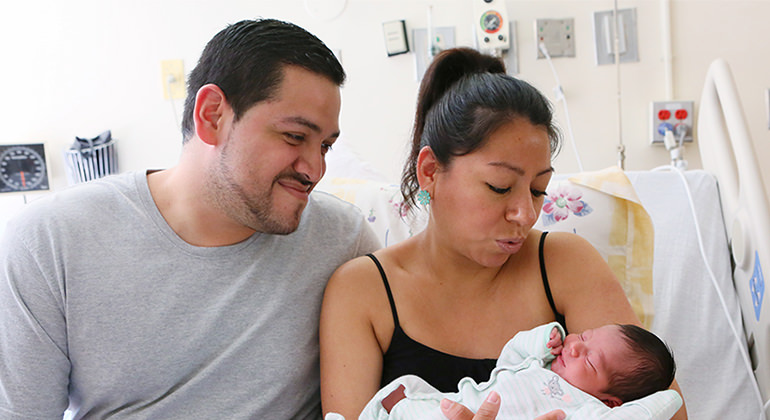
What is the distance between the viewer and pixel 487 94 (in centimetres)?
127

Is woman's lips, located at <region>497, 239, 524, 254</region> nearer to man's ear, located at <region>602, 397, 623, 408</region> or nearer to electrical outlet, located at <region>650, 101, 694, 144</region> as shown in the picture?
man's ear, located at <region>602, 397, 623, 408</region>

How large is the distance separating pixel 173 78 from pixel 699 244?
226 centimetres

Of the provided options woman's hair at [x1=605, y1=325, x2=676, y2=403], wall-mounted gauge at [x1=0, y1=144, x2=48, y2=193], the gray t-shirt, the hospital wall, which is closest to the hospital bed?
woman's hair at [x1=605, y1=325, x2=676, y2=403]

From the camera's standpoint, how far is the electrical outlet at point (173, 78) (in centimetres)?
282

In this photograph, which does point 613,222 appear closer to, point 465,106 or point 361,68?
point 465,106

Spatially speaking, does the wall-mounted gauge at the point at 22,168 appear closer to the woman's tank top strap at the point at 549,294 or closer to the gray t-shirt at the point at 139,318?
the gray t-shirt at the point at 139,318

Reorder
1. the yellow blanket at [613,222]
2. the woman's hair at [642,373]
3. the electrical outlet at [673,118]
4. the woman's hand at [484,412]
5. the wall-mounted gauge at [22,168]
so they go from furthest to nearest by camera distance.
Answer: the wall-mounted gauge at [22,168] < the electrical outlet at [673,118] < the yellow blanket at [613,222] < the woman's hair at [642,373] < the woman's hand at [484,412]

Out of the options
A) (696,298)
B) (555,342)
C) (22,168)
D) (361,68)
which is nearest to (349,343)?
(555,342)

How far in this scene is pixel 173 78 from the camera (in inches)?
111

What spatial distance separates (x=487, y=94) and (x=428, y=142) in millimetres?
175

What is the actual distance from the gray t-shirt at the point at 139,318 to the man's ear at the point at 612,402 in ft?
1.99

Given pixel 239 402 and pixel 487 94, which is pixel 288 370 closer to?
pixel 239 402

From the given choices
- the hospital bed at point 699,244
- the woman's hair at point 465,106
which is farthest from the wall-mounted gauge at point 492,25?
the woman's hair at point 465,106

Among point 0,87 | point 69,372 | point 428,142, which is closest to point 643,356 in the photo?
point 428,142
